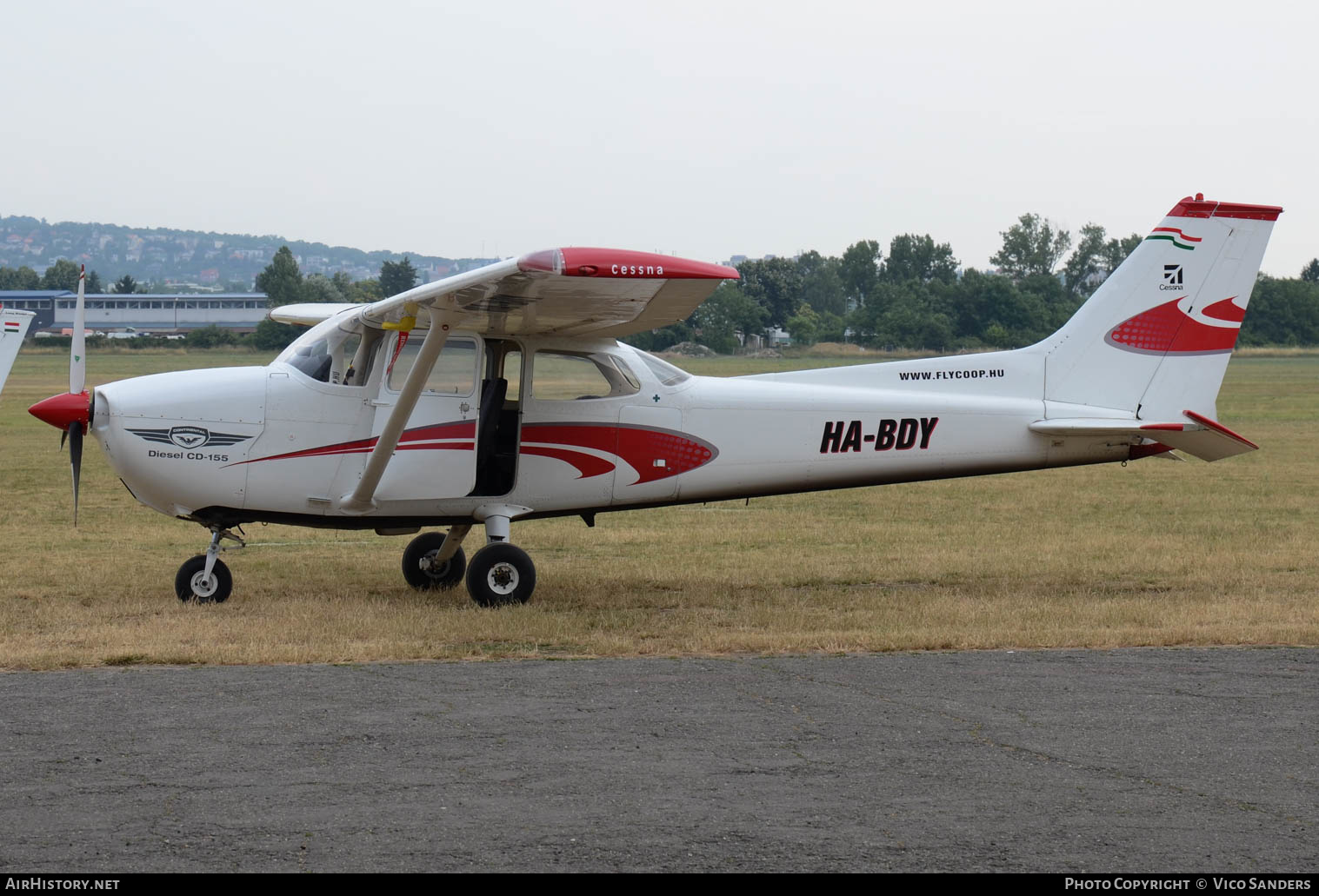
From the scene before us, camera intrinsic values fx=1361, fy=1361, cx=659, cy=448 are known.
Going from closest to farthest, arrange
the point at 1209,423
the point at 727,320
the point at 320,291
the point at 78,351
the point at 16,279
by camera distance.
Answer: the point at 78,351 → the point at 1209,423 → the point at 727,320 → the point at 320,291 → the point at 16,279

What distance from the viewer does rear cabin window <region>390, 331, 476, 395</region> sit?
395 inches

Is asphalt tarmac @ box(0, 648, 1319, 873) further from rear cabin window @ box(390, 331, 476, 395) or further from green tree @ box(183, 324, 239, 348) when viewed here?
green tree @ box(183, 324, 239, 348)

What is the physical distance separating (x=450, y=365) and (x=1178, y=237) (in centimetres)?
585

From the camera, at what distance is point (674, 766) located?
5613 millimetres

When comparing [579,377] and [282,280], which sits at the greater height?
[282,280]

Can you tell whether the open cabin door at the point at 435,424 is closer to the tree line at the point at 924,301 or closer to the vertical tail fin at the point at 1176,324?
the vertical tail fin at the point at 1176,324

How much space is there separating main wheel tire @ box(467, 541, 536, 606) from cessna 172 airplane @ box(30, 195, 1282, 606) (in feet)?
0.05

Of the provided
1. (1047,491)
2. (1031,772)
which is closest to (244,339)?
(1047,491)

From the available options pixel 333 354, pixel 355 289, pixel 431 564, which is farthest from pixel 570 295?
pixel 355 289

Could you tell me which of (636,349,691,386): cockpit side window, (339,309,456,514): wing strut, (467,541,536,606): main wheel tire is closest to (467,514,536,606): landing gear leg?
(467,541,536,606): main wheel tire

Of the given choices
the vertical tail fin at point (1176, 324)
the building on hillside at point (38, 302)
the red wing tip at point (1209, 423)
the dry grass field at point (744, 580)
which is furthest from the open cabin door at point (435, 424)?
the building on hillside at point (38, 302)

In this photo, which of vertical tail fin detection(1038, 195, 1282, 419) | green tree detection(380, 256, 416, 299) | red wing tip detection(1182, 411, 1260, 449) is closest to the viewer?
red wing tip detection(1182, 411, 1260, 449)

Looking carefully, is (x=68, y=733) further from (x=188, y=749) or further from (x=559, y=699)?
(x=559, y=699)

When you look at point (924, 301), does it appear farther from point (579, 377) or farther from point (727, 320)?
point (579, 377)
